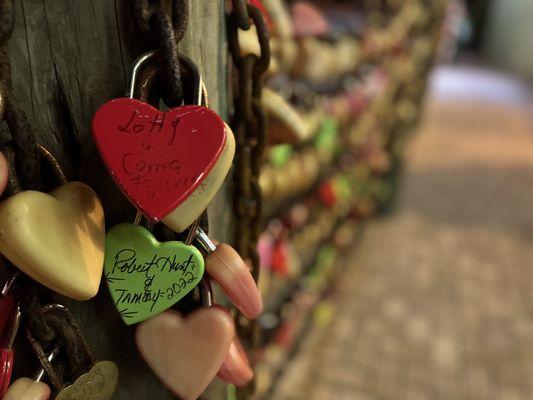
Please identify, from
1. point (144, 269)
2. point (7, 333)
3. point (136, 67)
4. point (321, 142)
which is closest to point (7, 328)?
point (7, 333)

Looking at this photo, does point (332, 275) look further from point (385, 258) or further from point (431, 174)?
point (431, 174)

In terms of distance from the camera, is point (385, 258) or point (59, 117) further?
point (385, 258)

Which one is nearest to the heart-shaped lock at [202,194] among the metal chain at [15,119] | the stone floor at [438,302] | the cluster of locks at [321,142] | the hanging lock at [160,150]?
the hanging lock at [160,150]

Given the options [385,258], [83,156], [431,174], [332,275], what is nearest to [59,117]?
[83,156]

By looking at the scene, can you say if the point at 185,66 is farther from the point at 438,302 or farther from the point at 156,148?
the point at 438,302

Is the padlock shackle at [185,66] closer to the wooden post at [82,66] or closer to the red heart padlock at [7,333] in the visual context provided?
the wooden post at [82,66]

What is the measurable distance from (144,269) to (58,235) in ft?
0.26

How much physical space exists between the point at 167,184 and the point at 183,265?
0.09 meters

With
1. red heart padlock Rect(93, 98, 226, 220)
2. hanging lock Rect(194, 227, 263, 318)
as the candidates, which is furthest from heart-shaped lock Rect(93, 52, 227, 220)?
hanging lock Rect(194, 227, 263, 318)

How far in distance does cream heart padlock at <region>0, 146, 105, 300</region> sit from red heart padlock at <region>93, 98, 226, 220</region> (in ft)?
0.16

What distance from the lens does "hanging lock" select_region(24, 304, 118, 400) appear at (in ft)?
1.38

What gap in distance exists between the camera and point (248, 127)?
20.6 inches

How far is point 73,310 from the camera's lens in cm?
45

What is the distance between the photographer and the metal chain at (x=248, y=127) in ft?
1.54
